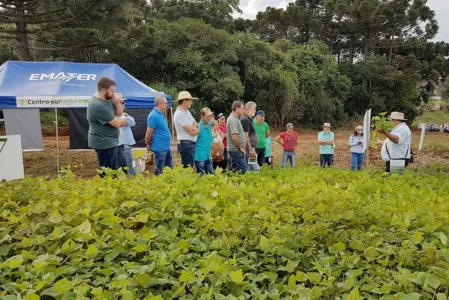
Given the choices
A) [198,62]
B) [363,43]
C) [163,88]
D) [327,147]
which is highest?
[363,43]

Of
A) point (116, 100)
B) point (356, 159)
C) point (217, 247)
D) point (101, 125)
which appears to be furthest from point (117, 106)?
point (356, 159)

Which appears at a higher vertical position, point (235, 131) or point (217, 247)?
point (235, 131)

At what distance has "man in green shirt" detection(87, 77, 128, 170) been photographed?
5.01 metres

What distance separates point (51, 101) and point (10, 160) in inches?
196

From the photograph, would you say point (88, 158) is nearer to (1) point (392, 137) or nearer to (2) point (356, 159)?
(2) point (356, 159)

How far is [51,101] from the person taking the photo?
824cm

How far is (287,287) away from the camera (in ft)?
5.42

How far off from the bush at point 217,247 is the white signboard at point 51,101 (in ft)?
19.3

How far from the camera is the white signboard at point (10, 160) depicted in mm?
3635

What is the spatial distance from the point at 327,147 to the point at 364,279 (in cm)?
852

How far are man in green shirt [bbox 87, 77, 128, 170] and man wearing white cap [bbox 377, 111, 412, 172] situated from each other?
410 centimetres

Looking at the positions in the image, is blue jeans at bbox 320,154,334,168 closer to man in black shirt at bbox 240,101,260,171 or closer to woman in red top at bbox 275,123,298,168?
woman in red top at bbox 275,123,298,168

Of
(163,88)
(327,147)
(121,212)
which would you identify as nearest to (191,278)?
(121,212)

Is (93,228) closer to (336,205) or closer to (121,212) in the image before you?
(121,212)
